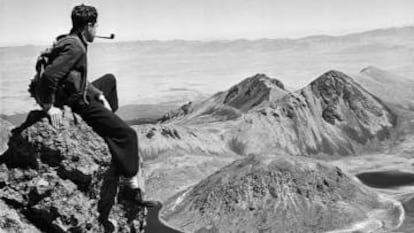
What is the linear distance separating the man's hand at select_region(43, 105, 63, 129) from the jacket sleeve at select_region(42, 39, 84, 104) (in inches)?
3.5

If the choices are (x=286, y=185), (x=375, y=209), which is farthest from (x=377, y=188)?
(x=286, y=185)

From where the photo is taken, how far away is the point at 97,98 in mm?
9930

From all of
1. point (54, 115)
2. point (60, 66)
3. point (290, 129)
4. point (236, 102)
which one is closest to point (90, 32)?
point (60, 66)

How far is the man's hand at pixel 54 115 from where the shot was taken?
9.03m

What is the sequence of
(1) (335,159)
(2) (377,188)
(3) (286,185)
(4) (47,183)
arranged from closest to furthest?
(4) (47,183)
(3) (286,185)
(2) (377,188)
(1) (335,159)

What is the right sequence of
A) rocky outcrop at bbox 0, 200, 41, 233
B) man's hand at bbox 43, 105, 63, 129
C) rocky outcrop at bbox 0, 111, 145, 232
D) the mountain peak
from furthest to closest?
1. the mountain peak
2. man's hand at bbox 43, 105, 63, 129
3. rocky outcrop at bbox 0, 111, 145, 232
4. rocky outcrop at bbox 0, 200, 41, 233

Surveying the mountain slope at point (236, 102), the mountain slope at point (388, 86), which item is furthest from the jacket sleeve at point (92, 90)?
the mountain slope at point (388, 86)

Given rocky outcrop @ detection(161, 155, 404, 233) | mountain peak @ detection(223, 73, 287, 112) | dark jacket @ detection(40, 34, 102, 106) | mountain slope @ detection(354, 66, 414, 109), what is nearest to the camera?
dark jacket @ detection(40, 34, 102, 106)

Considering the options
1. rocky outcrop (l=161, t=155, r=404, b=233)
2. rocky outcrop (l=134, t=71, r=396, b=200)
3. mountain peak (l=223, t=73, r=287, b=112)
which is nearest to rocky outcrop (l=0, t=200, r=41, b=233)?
rocky outcrop (l=161, t=155, r=404, b=233)

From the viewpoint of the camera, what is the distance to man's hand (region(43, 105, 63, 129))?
903 centimetres

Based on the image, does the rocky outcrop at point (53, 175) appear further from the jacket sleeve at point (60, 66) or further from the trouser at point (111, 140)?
the jacket sleeve at point (60, 66)

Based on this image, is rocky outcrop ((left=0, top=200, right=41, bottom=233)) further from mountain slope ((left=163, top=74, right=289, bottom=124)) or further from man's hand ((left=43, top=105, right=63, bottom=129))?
mountain slope ((left=163, top=74, right=289, bottom=124))

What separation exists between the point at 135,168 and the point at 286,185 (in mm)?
85067

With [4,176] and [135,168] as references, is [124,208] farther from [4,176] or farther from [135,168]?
[4,176]
